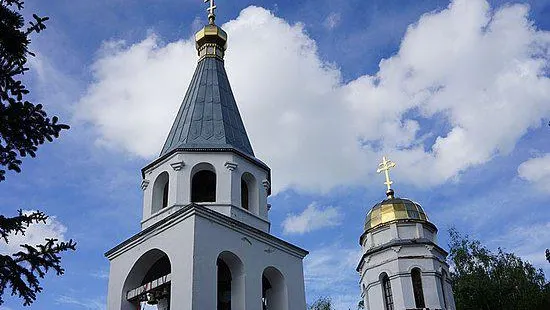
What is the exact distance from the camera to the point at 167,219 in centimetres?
1360

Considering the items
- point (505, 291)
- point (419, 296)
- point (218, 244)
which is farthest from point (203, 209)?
point (505, 291)

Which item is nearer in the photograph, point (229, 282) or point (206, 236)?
point (206, 236)

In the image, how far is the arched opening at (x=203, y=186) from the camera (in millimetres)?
15217

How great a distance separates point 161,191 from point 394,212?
29.7 ft

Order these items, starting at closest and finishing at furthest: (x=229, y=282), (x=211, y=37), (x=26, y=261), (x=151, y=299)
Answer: (x=26, y=261) → (x=151, y=299) → (x=229, y=282) → (x=211, y=37)

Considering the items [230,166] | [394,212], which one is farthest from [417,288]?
[230,166]

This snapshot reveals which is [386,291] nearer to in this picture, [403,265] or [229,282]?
[403,265]

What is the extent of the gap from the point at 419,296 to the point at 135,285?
974 cm

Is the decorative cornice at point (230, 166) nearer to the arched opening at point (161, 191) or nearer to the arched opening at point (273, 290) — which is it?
the arched opening at point (161, 191)

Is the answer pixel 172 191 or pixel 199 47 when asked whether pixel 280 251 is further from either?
pixel 199 47

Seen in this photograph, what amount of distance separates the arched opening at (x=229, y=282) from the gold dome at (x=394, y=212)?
27.9ft

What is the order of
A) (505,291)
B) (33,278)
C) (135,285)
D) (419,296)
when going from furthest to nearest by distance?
1. (505,291)
2. (419,296)
3. (135,285)
4. (33,278)

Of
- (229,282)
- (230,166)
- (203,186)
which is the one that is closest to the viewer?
(229,282)

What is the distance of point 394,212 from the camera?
70.1ft
